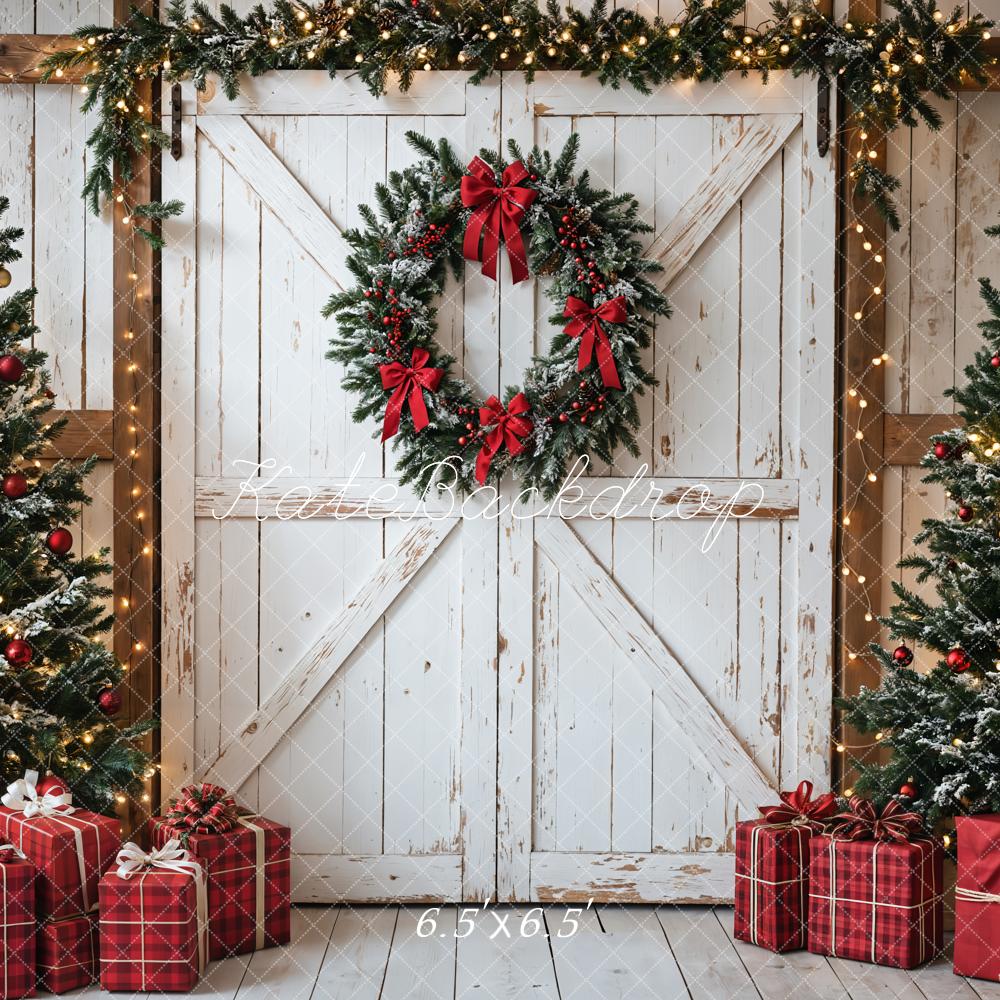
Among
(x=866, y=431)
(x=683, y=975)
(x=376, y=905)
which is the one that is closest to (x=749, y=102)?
(x=866, y=431)

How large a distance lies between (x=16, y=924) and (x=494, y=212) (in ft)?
7.77

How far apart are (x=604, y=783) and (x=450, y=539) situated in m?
0.93

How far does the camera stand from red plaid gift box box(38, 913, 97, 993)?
2.74 meters

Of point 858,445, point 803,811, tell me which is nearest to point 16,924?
point 803,811

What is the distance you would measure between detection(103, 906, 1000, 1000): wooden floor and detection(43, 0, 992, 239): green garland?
2200mm

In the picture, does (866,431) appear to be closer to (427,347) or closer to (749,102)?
(749,102)

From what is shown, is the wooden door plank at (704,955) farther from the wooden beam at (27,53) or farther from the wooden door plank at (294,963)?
the wooden beam at (27,53)

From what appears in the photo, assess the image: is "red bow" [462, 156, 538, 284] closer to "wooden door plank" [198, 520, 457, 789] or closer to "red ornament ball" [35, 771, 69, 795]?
"wooden door plank" [198, 520, 457, 789]

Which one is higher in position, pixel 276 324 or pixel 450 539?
pixel 276 324

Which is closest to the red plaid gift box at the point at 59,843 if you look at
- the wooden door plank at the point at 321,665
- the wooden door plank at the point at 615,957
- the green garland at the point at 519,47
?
the wooden door plank at the point at 321,665

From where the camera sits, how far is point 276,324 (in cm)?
344

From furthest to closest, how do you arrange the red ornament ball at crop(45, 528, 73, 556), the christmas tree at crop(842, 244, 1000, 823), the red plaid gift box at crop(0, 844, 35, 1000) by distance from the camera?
the red ornament ball at crop(45, 528, 73, 556), the christmas tree at crop(842, 244, 1000, 823), the red plaid gift box at crop(0, 844, 35, 1000)

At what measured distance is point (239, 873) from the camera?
2.97 metres

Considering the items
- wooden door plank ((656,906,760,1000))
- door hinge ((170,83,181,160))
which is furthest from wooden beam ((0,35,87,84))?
wooden door plank ((656,906,760,1000))
